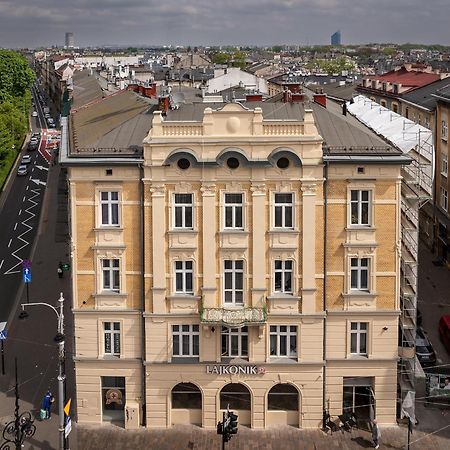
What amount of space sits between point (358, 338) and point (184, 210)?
10.7 meters

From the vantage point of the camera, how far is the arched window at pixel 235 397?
118 ft

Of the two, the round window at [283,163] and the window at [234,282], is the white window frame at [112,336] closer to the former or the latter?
the window at [234,282]

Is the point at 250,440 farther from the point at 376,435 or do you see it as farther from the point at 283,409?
the point at 376,435

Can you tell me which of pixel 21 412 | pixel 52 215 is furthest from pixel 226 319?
pixel 52 215

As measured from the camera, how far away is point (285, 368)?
35438 millimetres

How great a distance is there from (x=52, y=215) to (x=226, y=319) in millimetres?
50974

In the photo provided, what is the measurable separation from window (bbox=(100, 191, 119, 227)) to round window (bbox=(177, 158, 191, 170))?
133 inches

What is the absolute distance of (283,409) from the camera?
119 ft

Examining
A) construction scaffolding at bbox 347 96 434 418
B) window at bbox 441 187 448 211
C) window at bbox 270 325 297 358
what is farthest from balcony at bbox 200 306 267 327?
window at bbox 441 187 448 211

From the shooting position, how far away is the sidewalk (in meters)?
34.2

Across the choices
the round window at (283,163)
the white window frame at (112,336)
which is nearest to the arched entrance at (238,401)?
the white window frame at (112,336)

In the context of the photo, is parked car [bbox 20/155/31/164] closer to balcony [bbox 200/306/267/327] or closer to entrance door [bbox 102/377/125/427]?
entrance door [bbox 102/377/125/427]

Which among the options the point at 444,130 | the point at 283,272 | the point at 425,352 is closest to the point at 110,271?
the point at 283,272

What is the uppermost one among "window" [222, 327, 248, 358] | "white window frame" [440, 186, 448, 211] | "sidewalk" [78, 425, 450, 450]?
"white window frame" [440, 186, 448, 211]
